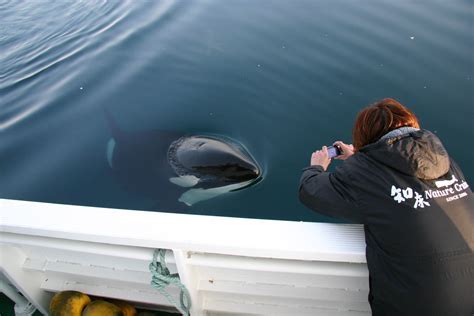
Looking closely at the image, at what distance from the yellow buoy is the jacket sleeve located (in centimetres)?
181

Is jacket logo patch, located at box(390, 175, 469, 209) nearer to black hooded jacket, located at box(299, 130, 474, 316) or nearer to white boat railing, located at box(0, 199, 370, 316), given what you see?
black hooded jacket, located at box(299, 130, 474, 316)

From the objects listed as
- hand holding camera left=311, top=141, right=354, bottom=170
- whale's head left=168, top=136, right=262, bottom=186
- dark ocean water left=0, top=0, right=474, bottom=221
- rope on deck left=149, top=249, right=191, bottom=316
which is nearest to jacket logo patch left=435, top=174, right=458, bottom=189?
hand holding camera left=311, top=141, right=354, bottom=170

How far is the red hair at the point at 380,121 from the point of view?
2.46m

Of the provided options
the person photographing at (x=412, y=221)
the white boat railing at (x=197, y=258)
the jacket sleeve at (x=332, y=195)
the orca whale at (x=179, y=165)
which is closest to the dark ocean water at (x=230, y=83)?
the orca whale at (x=179, y=165)

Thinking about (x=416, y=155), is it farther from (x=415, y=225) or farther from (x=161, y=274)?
(x=161, y=274)

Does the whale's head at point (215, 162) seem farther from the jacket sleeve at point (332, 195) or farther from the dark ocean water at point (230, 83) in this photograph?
the jacket sleeve at point (332, 195)

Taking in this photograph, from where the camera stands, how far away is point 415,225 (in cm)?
212

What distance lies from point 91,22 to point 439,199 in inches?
332

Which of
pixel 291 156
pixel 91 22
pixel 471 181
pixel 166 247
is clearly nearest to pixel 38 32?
pixel 91 22

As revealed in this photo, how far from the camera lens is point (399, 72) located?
232 inches

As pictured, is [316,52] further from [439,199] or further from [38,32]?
[38,32]

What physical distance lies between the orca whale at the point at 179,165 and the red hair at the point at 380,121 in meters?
2.05

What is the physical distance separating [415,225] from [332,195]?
51 cm

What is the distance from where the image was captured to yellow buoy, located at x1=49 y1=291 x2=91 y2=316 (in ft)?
9.71
